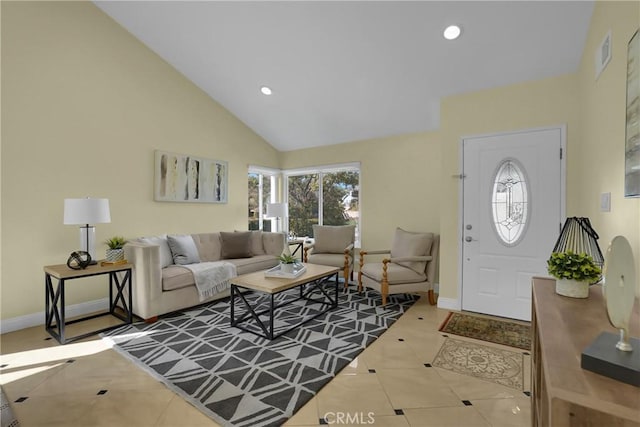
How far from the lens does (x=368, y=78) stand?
3674 mm

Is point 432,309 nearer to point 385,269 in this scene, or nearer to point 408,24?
point 385,269

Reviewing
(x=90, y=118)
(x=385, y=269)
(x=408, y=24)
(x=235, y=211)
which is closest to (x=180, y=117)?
(x=90, y=118)

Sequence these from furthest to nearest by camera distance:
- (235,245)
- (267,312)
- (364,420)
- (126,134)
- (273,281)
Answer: (235,245) < (126,134) < (267,312) < (273,281) < (364,420)

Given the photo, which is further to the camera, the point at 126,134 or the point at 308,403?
the point at 126,134

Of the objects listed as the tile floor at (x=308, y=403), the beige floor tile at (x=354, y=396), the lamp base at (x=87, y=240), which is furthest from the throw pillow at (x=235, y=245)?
the beige floor tile at (x=354, y=396)

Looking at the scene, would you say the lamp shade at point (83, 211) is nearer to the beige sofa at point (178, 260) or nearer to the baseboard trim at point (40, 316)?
the beige sofa at point (178, 260)

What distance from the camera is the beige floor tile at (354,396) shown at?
6.13 feet

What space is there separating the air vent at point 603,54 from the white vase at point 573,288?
1.50m

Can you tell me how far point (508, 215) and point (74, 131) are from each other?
16.1ft

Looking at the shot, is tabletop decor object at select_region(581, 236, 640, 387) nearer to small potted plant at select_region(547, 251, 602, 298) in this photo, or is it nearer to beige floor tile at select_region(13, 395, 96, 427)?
small potted plant at select_region(547, 251, 602, 298)

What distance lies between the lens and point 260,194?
5918 mm

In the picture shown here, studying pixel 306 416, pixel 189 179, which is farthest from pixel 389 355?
pixel 189 179

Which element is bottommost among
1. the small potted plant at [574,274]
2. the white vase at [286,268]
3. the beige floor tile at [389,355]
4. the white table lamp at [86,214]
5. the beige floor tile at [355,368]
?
the beige floor tile at [355,368]

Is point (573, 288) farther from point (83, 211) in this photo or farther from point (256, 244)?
point (256, 244)
